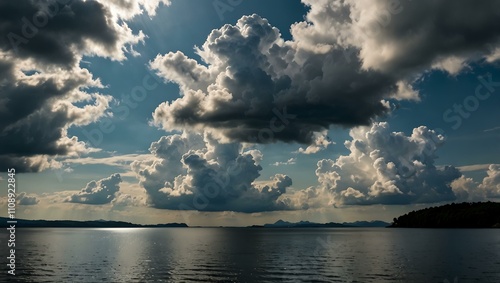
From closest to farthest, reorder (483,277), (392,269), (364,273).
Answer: (483,277) → (364,273) → (392,269)

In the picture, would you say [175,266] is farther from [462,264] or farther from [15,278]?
[462,264]

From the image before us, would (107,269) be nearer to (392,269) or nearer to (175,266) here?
(175,266)

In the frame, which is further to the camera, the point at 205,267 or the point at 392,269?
the point at 205,267

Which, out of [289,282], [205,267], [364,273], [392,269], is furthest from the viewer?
[205,267]

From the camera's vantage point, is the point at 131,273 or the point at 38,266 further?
the point at 38,266

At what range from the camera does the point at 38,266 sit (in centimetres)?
9900

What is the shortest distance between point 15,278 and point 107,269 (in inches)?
779

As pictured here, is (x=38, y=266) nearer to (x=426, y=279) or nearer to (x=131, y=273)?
(x=131, y=273)

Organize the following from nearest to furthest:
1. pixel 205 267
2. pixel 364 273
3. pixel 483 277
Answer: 1. pixel 483 277
2. pixel 364 273
3. pixel 205 267

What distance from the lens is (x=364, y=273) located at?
8375 cm

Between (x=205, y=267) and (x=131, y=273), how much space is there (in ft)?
61.4

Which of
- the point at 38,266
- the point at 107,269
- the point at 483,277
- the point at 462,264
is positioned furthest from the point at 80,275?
the point at 462,264

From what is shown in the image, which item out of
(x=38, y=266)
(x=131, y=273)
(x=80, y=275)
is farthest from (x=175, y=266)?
(x=38, y=266)

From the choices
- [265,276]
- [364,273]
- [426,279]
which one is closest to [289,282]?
[265,276]
